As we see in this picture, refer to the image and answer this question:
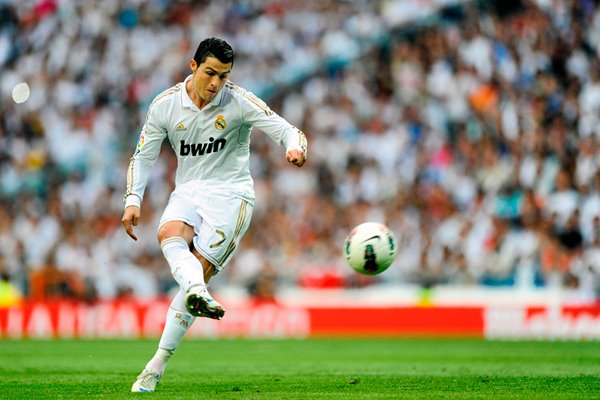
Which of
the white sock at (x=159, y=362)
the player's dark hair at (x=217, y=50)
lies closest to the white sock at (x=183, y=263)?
the white sock at (x=159, y=362)

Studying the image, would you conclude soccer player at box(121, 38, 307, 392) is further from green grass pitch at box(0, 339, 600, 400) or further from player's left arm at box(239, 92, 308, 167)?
green grass pitch at box(0, 339, 600, 400)

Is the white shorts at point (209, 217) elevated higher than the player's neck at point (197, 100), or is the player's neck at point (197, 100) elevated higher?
the player's neck at point (197, 100)

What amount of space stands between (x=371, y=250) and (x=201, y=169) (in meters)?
1.58

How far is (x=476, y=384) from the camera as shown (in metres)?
8.74

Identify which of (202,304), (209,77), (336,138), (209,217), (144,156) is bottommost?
(202,304)

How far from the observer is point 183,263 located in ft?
26.1

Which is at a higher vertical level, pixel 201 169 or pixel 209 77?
pixel 209 77

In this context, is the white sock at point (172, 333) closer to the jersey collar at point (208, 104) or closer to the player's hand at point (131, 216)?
the player's hand at point (131, 216)

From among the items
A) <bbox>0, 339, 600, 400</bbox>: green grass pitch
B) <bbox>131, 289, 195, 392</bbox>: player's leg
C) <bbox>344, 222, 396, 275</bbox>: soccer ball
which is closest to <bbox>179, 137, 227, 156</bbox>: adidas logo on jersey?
<bbox>131, 289, 195, 392</bbox>: player's leg

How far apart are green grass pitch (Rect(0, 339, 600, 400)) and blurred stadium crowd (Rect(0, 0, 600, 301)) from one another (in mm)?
2552

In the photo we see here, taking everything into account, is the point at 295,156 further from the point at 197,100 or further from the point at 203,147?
the point at 197,100

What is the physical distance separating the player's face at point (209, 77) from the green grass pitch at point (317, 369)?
86.8 inches

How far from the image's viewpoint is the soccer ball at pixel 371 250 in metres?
9.05

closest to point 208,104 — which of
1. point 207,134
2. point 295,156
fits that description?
point 207,134
